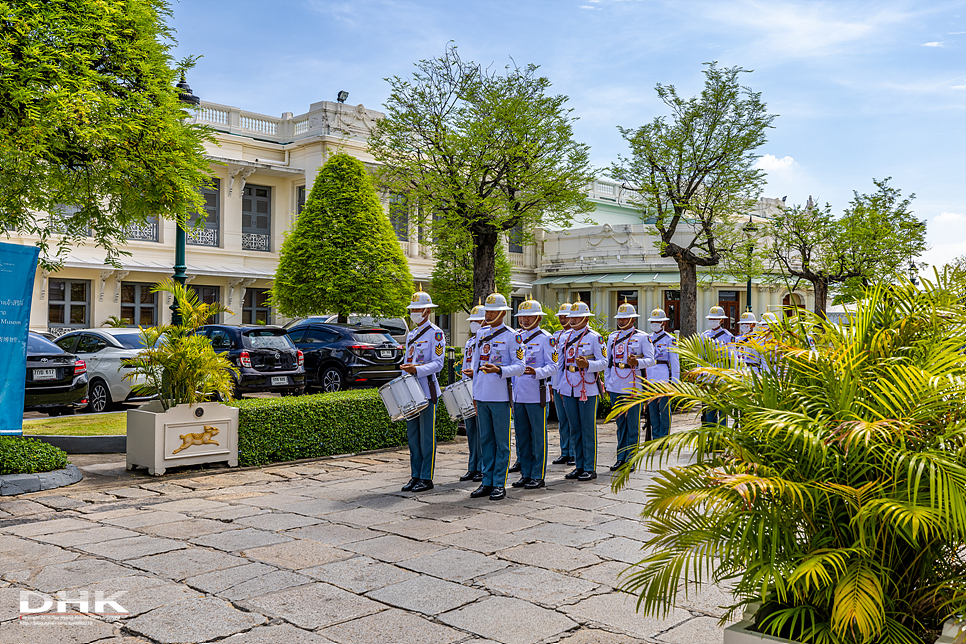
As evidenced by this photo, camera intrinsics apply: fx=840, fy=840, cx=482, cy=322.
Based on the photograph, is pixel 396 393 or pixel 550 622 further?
pixel 396 393

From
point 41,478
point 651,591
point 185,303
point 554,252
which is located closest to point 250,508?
point 41,478

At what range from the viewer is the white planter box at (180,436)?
29.8 ft

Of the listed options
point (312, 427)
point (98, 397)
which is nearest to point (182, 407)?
point (312, 427)

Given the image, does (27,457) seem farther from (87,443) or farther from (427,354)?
(427,354)

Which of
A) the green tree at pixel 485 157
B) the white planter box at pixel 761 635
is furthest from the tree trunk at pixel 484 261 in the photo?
the white planter box at pixel 761 635

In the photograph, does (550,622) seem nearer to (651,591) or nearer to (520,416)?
(651,591)

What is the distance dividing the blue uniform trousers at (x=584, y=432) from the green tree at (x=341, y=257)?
1396 cm

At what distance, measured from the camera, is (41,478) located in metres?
8.34

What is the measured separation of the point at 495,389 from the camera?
8.55 meters

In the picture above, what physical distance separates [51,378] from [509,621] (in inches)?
413

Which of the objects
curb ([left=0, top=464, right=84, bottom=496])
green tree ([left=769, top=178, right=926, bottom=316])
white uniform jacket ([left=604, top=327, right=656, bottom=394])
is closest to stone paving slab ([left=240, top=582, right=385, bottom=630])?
curb ([left=0, top=464, right=84, bottom=496])

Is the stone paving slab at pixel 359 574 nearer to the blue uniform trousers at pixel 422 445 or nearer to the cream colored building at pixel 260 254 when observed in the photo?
the blue uniform trousers at pixel 422 445

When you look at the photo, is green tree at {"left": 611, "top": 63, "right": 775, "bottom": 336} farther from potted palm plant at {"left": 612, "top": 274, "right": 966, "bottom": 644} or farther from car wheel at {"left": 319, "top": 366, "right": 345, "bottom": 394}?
potted palm plant at {"left": 612, "top": 274, "right": 966, "bottom": 644}

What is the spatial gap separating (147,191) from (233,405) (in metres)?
2.66
